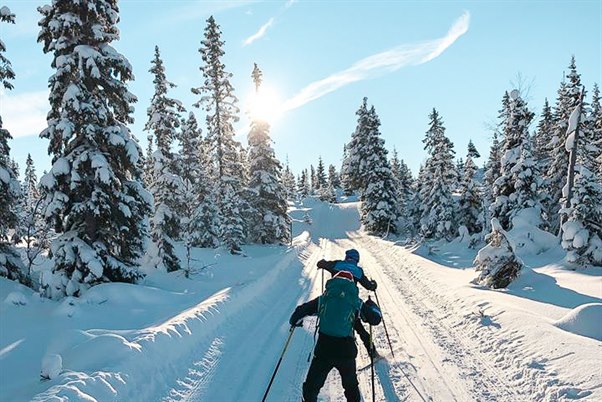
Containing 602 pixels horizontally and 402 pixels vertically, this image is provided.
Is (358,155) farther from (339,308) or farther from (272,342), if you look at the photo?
(339,308)

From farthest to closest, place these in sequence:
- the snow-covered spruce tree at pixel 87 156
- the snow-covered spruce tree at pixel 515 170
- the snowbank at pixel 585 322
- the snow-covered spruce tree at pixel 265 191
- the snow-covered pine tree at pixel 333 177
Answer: the snow-covered pine tree at pixel 333 177, the snow-covered spruce tree at pixel 265 191, the snow-covered spruce tree at pixel 515 170, the snow-covered spruce tree at pixel 87 156, the snowbank at pixel 585 322

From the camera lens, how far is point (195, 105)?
1249 inches

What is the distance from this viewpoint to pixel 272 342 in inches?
380

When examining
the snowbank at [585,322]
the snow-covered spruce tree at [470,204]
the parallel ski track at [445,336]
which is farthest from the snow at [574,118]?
the snowbank at [585,322]

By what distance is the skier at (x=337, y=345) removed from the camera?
530 centimetres

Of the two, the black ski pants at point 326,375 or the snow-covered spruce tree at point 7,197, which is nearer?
the black ski pants at point 326,375

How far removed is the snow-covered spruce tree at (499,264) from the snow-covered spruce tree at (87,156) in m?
11.8

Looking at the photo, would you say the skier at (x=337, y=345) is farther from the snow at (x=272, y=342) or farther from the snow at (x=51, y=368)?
the snow at (x=51, y=368)

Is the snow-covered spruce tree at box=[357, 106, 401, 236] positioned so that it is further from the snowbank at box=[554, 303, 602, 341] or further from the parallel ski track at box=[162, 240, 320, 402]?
the snowbank at box=[554, 303, 602, 341]

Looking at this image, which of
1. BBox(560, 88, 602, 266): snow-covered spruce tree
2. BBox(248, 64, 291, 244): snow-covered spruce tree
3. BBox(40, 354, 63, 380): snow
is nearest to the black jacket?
BBox(40, 354, 63, 380): snow

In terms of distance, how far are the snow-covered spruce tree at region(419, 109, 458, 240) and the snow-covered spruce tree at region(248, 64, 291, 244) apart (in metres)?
12.9

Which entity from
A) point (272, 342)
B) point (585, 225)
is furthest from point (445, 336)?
point (585, 225)

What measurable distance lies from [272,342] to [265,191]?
82.8 ft

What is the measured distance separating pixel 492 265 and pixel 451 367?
26.3 ft
